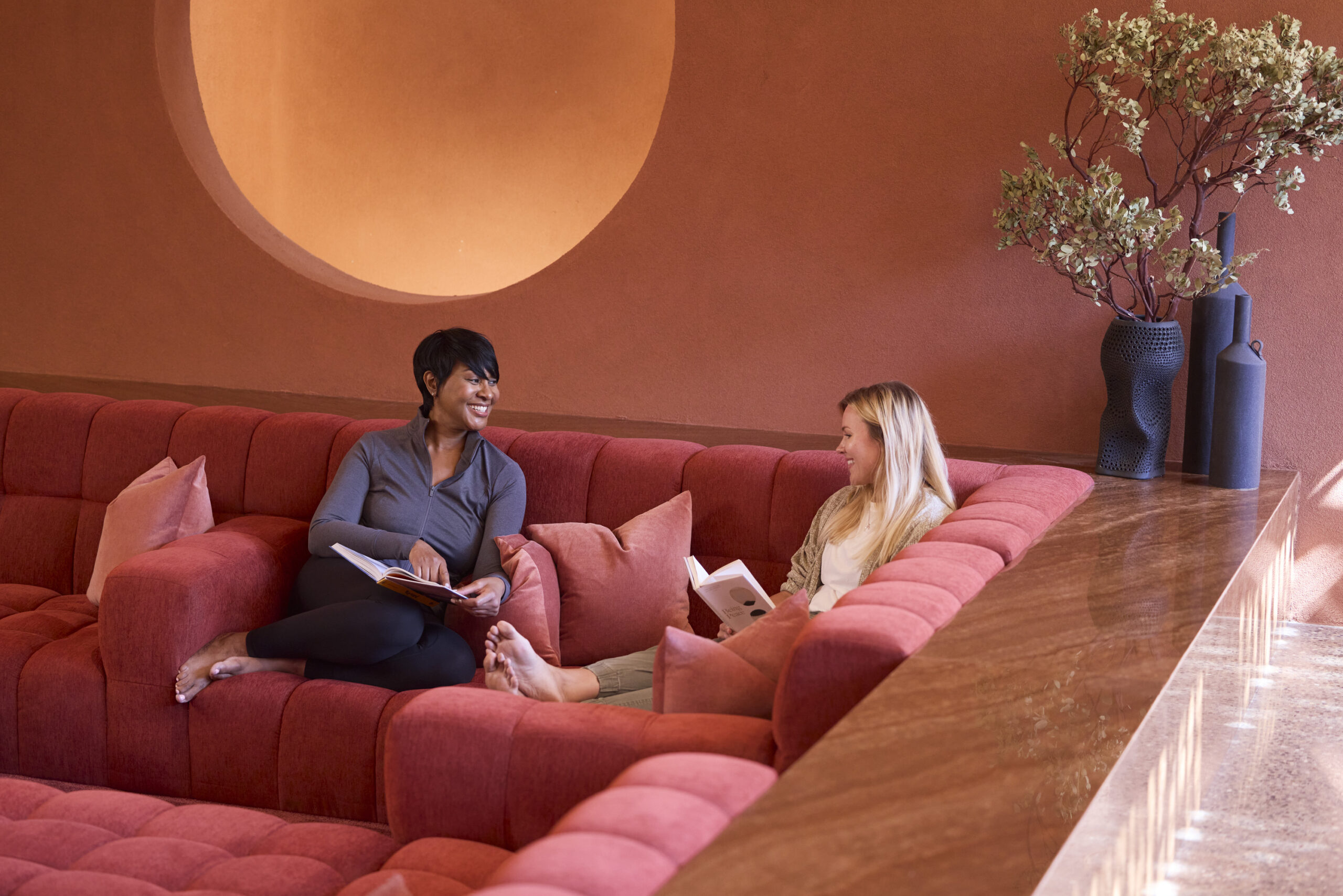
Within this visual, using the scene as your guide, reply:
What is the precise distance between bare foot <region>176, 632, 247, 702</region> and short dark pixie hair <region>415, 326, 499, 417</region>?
0.80 meters

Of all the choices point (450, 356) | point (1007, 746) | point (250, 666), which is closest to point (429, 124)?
point (450, 356)

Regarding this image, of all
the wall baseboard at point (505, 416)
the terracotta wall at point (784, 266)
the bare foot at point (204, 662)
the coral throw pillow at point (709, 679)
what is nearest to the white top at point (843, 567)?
the wall baseboard at point (505, 416)

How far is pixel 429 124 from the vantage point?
21.6 feet

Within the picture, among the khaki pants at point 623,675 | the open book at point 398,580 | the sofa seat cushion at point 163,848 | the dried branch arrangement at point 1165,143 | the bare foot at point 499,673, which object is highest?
the dried branch arrangement at point 1165,143

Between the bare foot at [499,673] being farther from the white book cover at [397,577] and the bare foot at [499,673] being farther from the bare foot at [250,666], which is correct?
the bare foot at [250,666]

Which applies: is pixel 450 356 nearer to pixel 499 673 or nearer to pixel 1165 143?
pixel 499 673

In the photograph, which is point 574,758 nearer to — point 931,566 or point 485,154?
point 931,566

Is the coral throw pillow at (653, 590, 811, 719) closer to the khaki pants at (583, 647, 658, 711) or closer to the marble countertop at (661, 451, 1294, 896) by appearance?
the marble countertop at (661, 451, 1294, 896)

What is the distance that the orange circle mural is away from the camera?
6.28 meters

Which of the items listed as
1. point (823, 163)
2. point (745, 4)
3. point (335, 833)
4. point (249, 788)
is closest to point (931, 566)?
point (335, 833)

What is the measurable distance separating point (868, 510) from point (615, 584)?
681 millimetres

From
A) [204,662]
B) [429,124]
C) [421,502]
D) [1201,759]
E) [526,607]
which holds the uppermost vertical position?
[429,124]

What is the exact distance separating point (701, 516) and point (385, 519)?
0.86 m

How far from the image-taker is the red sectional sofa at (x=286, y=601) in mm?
1910
